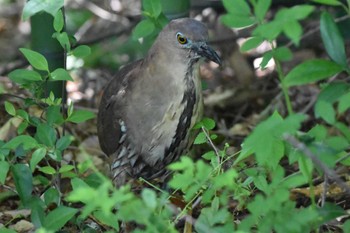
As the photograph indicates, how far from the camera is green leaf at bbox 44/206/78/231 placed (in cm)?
327

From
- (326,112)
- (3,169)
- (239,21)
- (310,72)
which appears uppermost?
(239,21)

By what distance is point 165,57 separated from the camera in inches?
171

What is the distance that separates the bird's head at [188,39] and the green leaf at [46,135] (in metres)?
0.90

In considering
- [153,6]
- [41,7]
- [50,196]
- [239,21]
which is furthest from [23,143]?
[239,21]

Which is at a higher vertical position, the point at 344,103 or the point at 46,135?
the point at 344,103

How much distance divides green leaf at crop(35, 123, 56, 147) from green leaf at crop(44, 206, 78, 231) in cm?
42

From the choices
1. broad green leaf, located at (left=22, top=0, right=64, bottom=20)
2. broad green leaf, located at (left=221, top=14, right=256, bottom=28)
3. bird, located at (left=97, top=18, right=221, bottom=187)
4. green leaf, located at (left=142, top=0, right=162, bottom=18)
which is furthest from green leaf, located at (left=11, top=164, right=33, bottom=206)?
broad green leaf, located at (left=221, top=14, right=256, bottom=28)

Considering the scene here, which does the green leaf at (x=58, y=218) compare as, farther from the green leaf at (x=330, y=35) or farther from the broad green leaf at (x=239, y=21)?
the green leaf at (x=330, y=35)

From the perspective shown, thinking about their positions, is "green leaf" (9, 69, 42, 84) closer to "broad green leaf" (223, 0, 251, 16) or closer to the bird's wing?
the bird's wing

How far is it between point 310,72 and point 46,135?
4.46ft

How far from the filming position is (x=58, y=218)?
3.29 m

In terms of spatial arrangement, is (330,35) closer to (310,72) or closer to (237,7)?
(310,72)

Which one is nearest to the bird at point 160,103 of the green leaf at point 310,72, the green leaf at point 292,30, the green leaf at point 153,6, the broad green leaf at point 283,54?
the green leaf at point 153,6

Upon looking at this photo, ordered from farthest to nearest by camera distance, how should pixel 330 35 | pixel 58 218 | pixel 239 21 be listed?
pixel 58 218 → pixel 330 35 → pixel 239 21
